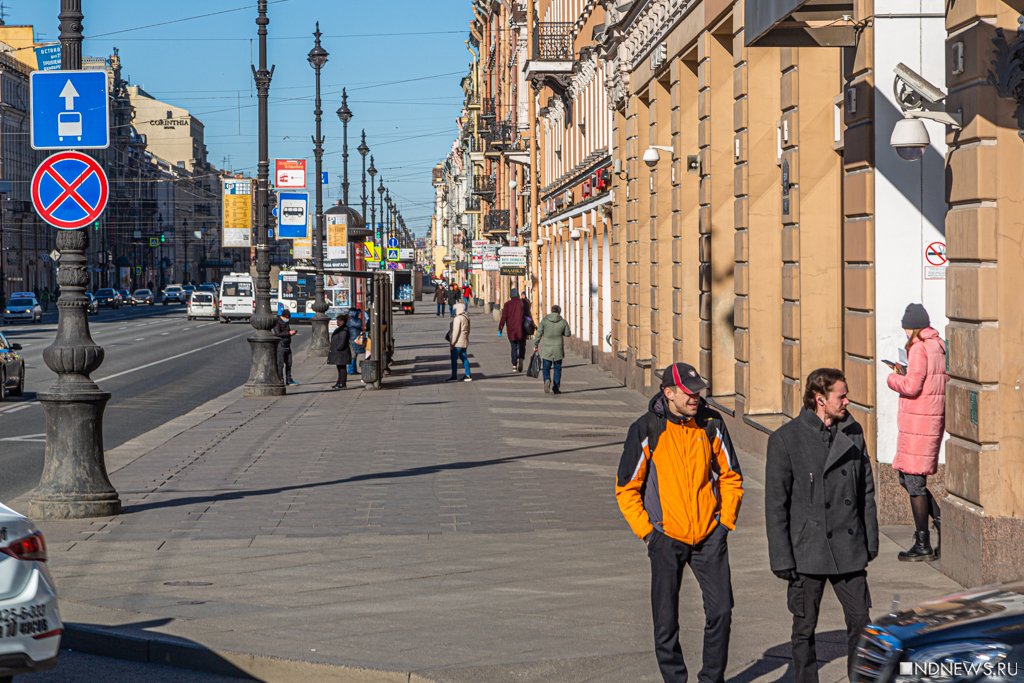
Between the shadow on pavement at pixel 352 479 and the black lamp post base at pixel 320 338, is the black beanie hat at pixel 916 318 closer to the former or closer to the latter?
the shadow on pavement at pixel 352 479

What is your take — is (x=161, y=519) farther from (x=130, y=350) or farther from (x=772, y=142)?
(x=130, y=350)

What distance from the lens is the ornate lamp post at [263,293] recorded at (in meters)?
29.3

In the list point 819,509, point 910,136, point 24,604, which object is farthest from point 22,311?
point 819,509

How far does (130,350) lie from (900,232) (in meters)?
41.5

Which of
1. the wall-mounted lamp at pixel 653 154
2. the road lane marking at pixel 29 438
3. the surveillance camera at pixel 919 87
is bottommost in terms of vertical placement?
the road lane marking at pixel 29 438

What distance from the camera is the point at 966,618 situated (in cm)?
552

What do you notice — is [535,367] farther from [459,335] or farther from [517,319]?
[459,335]

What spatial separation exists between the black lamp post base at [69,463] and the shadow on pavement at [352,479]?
511mm

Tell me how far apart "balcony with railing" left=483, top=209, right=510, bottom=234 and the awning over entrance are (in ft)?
212

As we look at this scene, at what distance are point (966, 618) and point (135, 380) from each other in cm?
3274

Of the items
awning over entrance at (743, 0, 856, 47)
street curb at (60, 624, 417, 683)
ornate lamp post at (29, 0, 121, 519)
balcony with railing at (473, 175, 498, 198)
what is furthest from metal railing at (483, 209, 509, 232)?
street curb at (60, 624, 417, 683)

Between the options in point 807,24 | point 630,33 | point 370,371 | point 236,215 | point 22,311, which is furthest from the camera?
point 22,311

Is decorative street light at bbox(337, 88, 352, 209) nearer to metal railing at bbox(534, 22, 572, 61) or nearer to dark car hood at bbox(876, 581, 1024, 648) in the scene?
metal railing at bbox(534, 22, 572, 61)

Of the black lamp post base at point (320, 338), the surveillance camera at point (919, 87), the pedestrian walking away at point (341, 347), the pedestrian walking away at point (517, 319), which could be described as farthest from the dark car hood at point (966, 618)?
the black lamp post base at point (320, 338)
